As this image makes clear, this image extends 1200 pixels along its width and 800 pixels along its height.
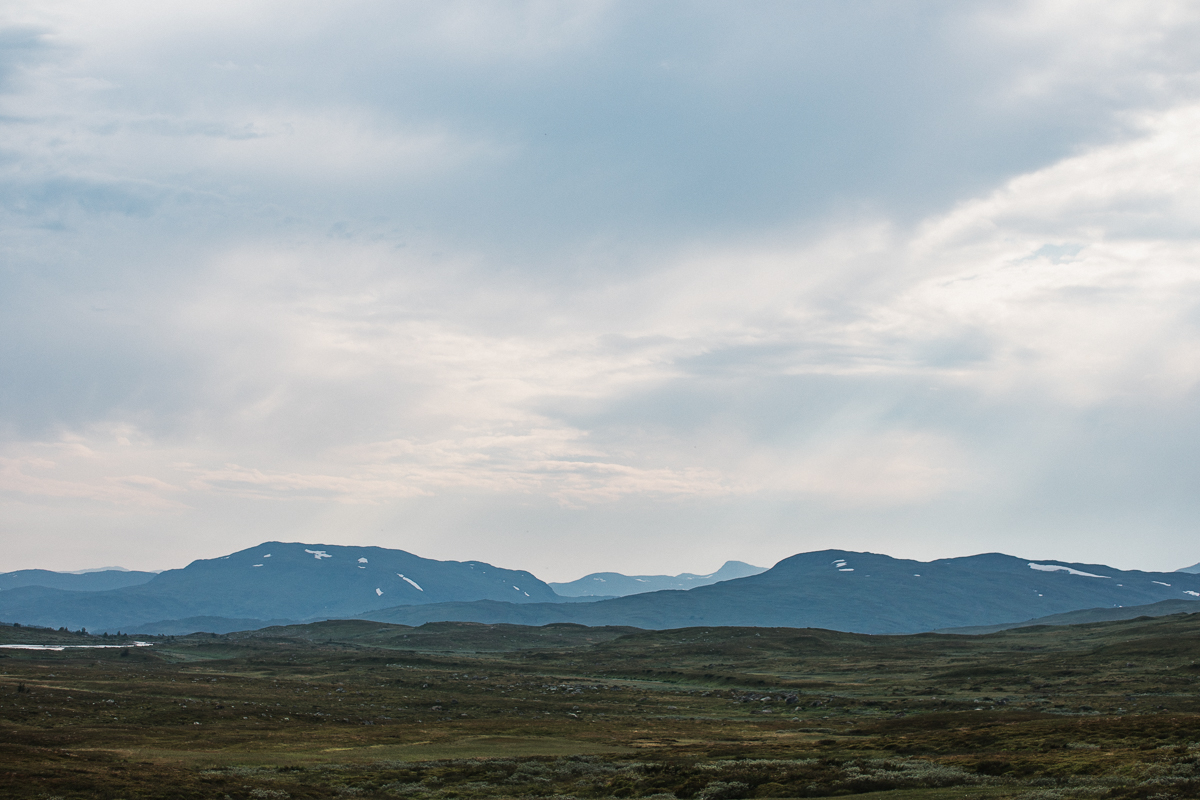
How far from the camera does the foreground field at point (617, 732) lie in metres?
40.9

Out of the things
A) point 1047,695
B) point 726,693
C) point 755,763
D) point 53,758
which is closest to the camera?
point 53,758

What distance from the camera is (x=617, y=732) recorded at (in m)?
78.2

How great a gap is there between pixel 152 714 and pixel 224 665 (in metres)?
110

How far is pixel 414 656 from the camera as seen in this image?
642ft

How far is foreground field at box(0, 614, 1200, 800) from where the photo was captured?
4094cm

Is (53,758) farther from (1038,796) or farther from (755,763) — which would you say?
(1038,796)

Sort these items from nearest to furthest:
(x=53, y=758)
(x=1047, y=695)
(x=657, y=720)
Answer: (x=53, y=758) < (x=657, y=720) < (x=1047, y=695)

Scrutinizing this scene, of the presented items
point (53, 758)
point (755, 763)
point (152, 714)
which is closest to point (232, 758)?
point (53, 758)

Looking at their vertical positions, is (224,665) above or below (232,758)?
below

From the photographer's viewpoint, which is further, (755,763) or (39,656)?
(39,656)

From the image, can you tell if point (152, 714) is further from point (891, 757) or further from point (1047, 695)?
point (1047, 695)

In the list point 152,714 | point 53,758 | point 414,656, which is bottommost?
point 414,656

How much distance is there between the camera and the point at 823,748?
59.9 metres

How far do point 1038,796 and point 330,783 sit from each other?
37983 millimetres
